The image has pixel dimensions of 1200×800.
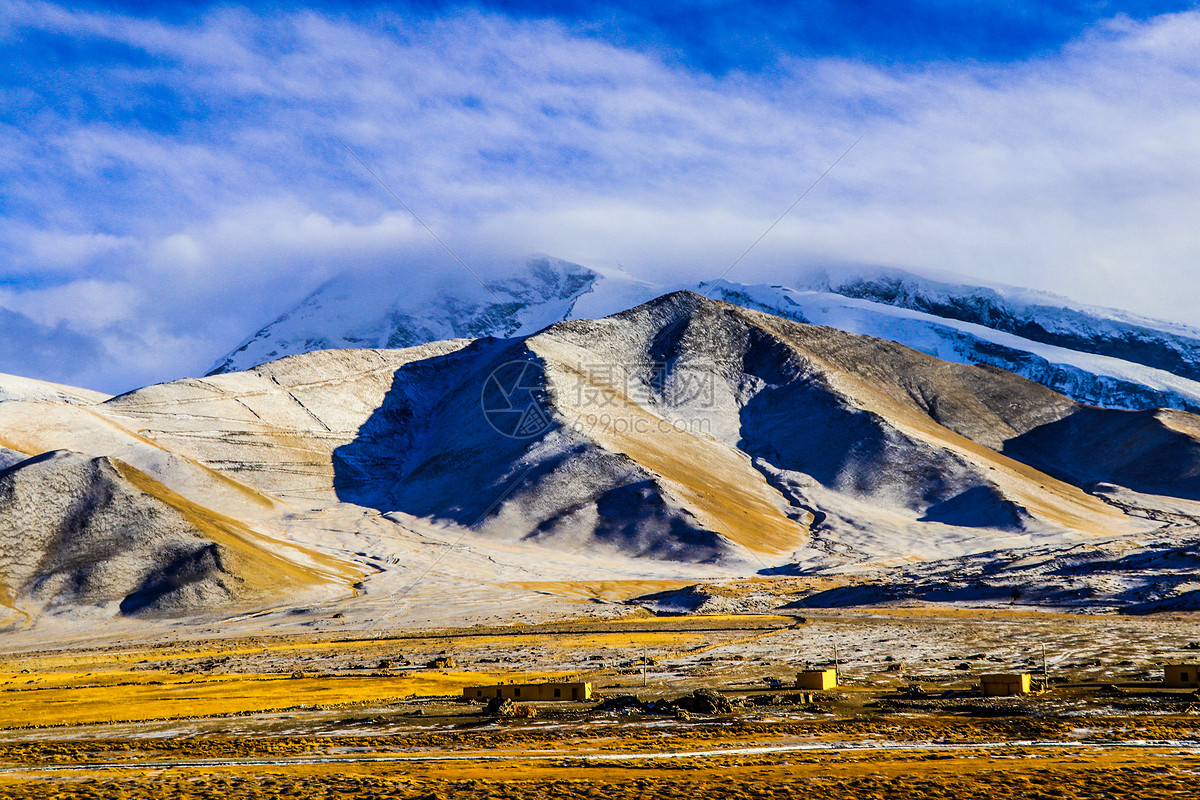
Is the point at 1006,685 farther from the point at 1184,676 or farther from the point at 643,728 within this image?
the point at 643,728

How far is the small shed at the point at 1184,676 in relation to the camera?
32500 millimetres

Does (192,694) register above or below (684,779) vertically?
below

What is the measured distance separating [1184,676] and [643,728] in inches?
773

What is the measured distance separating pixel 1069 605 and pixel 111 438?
12523 cm

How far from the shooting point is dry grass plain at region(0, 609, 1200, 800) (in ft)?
72.3

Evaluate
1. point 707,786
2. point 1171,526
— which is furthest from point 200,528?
point 1171,526

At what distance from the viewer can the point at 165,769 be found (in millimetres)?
25844

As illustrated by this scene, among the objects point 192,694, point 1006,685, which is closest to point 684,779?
point 1006,685

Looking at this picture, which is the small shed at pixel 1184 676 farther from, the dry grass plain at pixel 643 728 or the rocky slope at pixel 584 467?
the rocky slope at pixel 584 467

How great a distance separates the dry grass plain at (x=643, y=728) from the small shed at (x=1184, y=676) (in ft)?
2.15

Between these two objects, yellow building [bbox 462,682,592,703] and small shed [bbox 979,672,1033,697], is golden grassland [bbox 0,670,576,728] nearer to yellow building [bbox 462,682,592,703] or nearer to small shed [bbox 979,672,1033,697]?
yellow building [bbox 462,682,592,703]

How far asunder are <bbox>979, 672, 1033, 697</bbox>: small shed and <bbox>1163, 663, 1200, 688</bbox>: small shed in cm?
504

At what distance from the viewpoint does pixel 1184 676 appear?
32781mm

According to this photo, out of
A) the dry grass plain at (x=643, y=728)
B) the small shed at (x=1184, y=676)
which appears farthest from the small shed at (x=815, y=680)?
the small shed at (x=1184, y=676)
